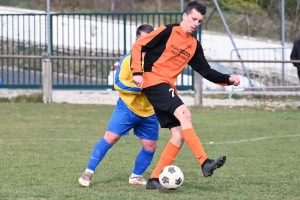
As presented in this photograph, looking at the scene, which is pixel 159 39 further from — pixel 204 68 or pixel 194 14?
pixel 204 68

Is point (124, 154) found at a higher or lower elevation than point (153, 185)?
lower

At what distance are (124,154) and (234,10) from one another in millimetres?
13523

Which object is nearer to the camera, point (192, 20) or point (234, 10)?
point (192, 20)

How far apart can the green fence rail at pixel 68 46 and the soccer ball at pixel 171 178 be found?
10657 mm

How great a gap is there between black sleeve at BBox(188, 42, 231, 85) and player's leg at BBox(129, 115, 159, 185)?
0.65 meters

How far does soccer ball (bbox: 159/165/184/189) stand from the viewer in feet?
20.2

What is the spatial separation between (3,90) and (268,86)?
650cm

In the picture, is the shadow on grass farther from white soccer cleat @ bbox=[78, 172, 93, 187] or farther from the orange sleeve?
the orange sleeve

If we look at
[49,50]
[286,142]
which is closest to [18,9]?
[49,50]

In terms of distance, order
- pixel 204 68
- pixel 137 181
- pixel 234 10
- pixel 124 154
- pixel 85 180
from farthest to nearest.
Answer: pixel 234 10 < pixel 124 154 < pixel 137 181 < pixel 204 68 < pixel 85 180

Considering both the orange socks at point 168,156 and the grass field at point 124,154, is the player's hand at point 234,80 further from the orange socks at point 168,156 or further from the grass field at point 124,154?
the grass field at point 124,154

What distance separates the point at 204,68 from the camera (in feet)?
22.0

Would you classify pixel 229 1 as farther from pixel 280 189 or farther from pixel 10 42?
pixel 280 189

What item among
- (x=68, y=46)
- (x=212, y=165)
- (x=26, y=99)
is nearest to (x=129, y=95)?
(x=212, y=165)
